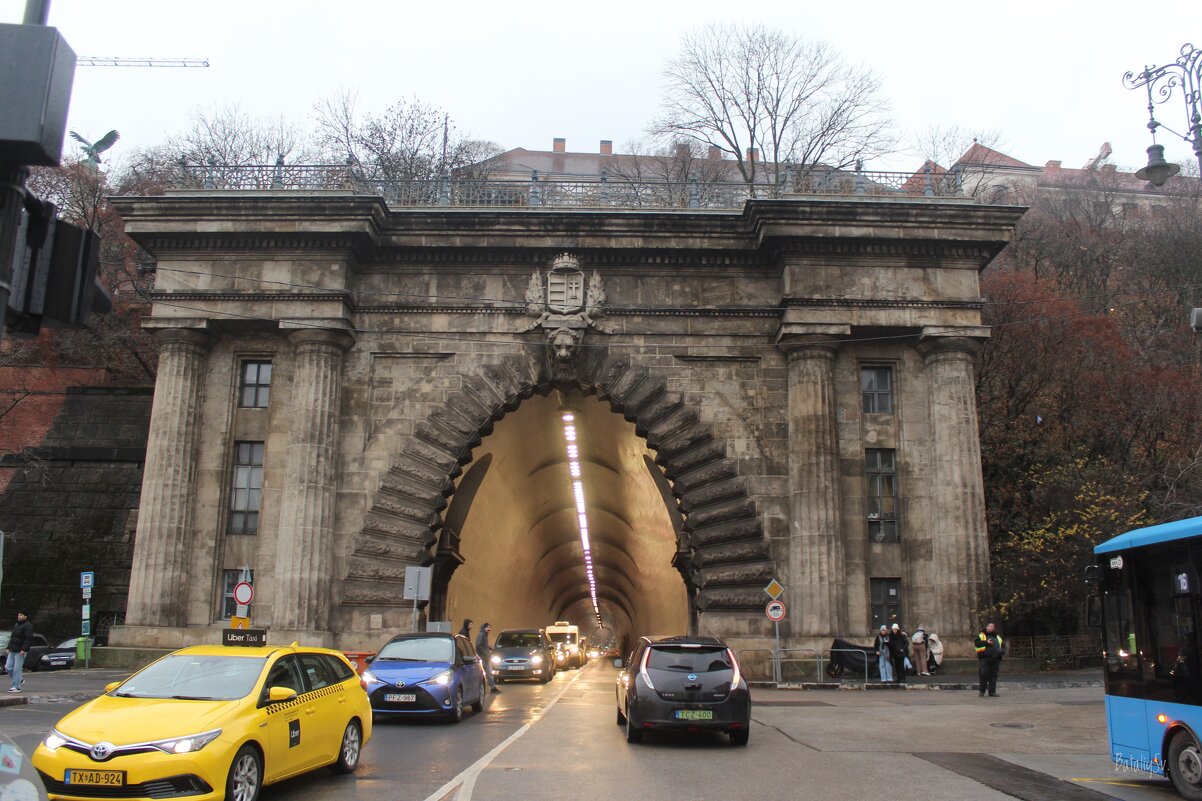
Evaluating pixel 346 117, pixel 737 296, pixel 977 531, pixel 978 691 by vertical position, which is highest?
pixel 346 117

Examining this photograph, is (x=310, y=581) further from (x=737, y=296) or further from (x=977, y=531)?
(x=977, y=531)

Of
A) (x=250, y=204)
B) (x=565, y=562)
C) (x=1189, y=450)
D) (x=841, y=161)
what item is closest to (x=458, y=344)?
(x=250, y=204)

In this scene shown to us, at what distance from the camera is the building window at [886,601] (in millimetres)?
26453

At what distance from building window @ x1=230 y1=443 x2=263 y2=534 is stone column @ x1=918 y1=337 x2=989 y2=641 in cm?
1822

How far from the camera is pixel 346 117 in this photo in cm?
4738

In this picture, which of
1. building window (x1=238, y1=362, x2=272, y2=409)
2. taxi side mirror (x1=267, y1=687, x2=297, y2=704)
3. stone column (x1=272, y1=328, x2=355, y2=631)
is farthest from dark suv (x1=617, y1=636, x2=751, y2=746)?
building window (x1=238, y1=362, x2=272, y2=409)

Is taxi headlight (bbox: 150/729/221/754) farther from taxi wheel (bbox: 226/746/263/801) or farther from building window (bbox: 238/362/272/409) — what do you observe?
building window (bbox: 238/362/272/409)

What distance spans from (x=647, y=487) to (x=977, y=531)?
12.3 meters

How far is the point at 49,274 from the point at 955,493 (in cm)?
2430

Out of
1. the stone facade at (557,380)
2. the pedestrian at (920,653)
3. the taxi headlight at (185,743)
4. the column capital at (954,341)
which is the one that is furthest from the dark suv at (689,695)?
the column capital at (954,341)

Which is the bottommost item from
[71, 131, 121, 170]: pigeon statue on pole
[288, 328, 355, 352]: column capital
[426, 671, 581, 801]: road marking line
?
[426, 671, 581, 801]: road marking line

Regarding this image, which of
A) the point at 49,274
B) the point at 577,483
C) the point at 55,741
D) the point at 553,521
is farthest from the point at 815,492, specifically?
the point at 553,521

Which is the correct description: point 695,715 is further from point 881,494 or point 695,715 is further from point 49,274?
point 881,494

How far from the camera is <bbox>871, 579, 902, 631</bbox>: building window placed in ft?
86.8
